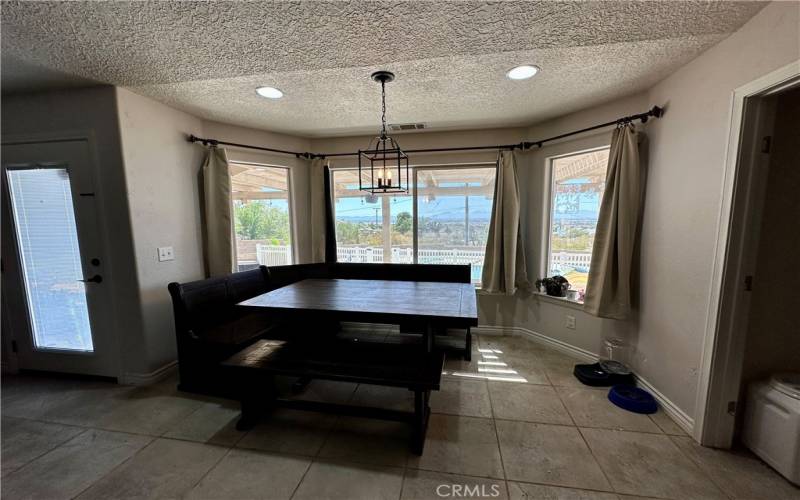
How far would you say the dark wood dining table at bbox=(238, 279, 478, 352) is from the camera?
71.7 inches

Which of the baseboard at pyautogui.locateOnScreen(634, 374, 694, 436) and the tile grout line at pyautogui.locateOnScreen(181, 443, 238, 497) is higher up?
the baseboard at pyautogui.locateOnScreen(634, 374, 694, 436)

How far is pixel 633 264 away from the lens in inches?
94.9

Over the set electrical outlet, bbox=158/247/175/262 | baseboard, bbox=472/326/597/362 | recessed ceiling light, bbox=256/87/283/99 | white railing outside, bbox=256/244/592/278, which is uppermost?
recessed ceiling light, bbox=256/87/283/99

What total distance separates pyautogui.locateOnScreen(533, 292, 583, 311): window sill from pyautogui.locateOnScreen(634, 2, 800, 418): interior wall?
54 cm

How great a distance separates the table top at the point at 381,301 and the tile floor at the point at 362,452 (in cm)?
78

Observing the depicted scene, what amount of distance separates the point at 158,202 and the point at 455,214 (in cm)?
302

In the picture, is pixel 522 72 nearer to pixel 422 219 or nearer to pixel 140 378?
pixel 422 219

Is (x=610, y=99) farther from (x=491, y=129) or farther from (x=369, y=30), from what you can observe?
(x=369, y=30)

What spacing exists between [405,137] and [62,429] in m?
3.83

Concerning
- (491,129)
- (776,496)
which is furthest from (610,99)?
(776,496)

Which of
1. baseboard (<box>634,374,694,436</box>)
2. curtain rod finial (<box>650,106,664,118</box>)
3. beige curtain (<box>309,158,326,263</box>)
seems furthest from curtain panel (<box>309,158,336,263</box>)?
baseboard (<box>634,374,694,436</box>)

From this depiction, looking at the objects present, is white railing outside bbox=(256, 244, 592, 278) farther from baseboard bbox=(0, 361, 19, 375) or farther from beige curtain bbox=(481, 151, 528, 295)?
baseboard bbox=(0, 361, 19, 375)

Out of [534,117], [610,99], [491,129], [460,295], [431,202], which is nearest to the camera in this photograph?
[460,295]
